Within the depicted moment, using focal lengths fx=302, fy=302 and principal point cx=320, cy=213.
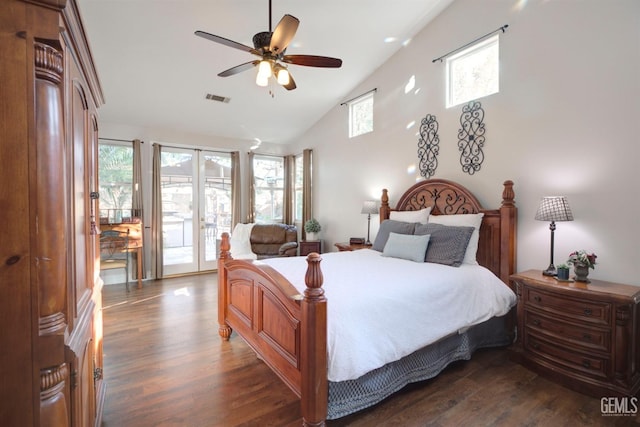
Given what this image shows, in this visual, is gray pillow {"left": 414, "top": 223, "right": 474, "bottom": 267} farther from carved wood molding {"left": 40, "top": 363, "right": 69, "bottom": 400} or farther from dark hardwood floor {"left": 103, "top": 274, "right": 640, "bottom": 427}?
carved wood molding {"left": 40, "top": 363, "right": 69, "bottom": 400}

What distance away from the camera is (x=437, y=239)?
2.97 meters

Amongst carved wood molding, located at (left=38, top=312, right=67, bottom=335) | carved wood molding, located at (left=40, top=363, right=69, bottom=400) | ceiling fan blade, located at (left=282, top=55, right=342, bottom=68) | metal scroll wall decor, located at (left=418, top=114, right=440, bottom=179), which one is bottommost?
carved wood molding, located at (left=40, top=363, right=69, bottom=400)

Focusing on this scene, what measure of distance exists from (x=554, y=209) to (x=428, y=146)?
1623 mm

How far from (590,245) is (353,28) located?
3204mm

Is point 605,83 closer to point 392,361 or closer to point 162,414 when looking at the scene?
point 392,361

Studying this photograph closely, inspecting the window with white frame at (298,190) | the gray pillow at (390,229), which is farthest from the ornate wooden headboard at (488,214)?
the window with white frame at (298,190)

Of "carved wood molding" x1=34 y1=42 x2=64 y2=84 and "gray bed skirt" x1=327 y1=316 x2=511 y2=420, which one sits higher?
"carved wood molding" x1=34 y1=42 x2=64 y2=84

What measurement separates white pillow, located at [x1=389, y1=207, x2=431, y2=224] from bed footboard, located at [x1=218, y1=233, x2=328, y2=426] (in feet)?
6.55

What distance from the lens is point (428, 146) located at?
12.3 ft

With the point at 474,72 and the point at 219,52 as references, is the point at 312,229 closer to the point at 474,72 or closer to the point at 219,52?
the point at 219,52

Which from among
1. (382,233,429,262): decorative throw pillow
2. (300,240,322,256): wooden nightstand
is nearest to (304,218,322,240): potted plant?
(300,240,322,256): wooden nightstand

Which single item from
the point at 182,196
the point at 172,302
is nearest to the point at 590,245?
the point at 172,302

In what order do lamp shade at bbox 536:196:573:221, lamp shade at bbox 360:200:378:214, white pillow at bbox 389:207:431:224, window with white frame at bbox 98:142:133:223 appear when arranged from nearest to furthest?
lamp shade at bbox 536:196:573:221
white pillow at bbox 389:207:431:224
lamp shade at bbox 360:200:378:214
window with white frame at bbox 98:142:133:223

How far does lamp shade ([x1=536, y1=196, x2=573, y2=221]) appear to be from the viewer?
2.40 meters
